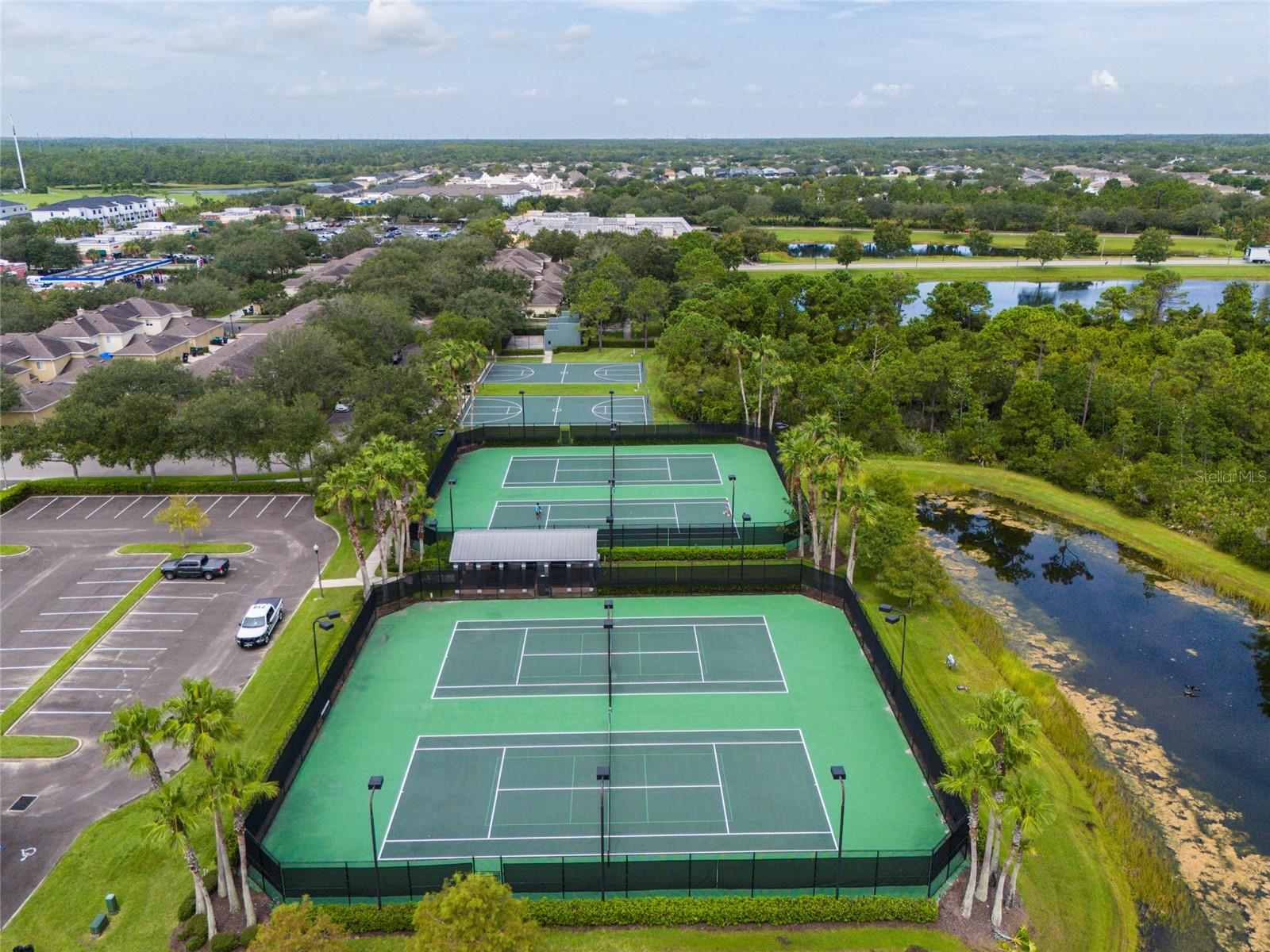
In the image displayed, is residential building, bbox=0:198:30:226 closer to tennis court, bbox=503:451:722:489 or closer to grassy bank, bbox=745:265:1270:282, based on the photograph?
grassy bank, bbox=745:265:1270:282

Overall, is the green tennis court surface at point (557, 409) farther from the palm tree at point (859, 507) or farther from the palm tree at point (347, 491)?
the palm tree at point (859, 507)

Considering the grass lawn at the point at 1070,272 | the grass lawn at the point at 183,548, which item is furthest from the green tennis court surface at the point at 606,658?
the grass lawn at the point at 1070,272

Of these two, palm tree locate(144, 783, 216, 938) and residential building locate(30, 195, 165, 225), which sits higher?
residential building locate(30, 195, 165, 225)

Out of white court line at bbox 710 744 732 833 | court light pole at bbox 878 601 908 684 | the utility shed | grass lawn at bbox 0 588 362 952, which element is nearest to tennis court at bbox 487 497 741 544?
the utility shed

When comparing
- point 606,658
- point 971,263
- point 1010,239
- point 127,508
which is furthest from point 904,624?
point 1010,239

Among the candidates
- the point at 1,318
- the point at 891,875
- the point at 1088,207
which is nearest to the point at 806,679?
the point at 891,875

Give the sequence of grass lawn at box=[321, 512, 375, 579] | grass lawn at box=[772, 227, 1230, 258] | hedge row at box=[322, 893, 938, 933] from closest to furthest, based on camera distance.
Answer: hedge row at box=[322, 893, 938, 933] < grass lawn at box=[321, 512, 375, 579] < grass lawn at box=[772, 227, 1230, 258]

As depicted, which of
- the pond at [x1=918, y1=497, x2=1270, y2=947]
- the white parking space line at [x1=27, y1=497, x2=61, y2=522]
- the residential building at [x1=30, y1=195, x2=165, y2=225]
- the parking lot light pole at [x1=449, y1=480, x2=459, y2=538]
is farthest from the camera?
the residential building at [x1=30, y1=195, x2=165, y2=225]
